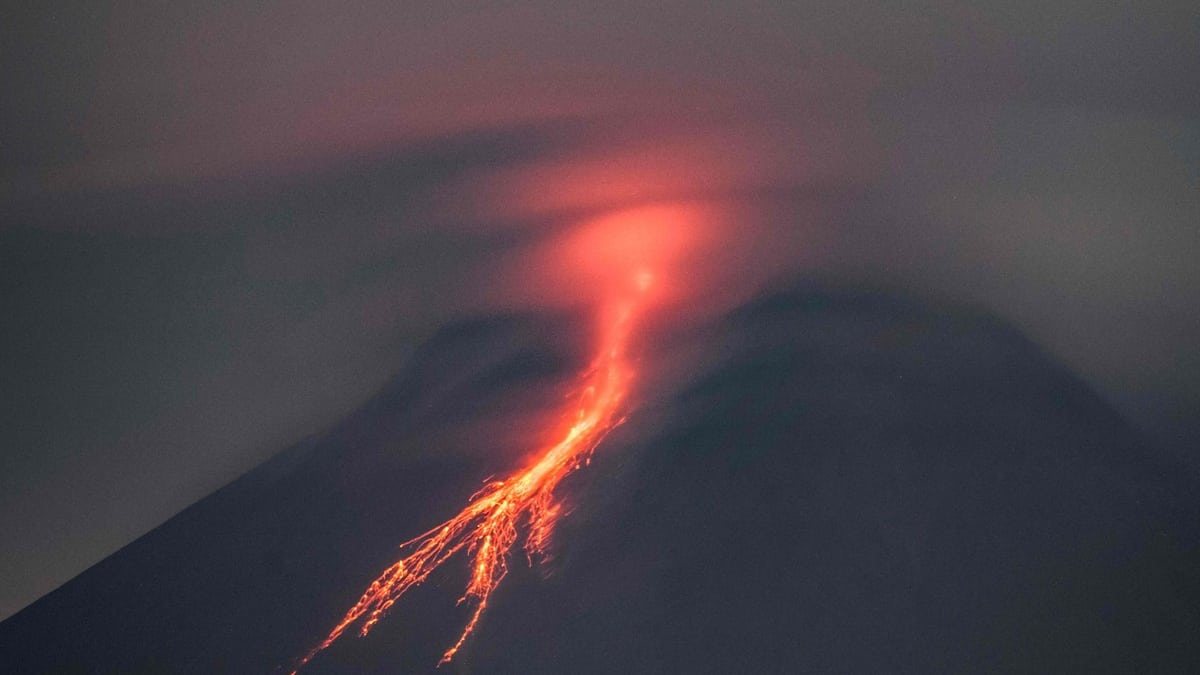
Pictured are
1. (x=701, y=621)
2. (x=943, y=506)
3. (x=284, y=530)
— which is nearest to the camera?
(x=701, y=621)

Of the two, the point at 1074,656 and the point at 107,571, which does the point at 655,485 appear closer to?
the point at 1074,656

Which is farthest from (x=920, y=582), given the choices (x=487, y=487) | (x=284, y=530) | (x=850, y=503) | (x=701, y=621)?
(x=284, y=530)

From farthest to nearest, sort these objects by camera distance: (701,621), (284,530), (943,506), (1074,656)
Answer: (284,530)
(943,506)
(701,621)
(1074,656)
